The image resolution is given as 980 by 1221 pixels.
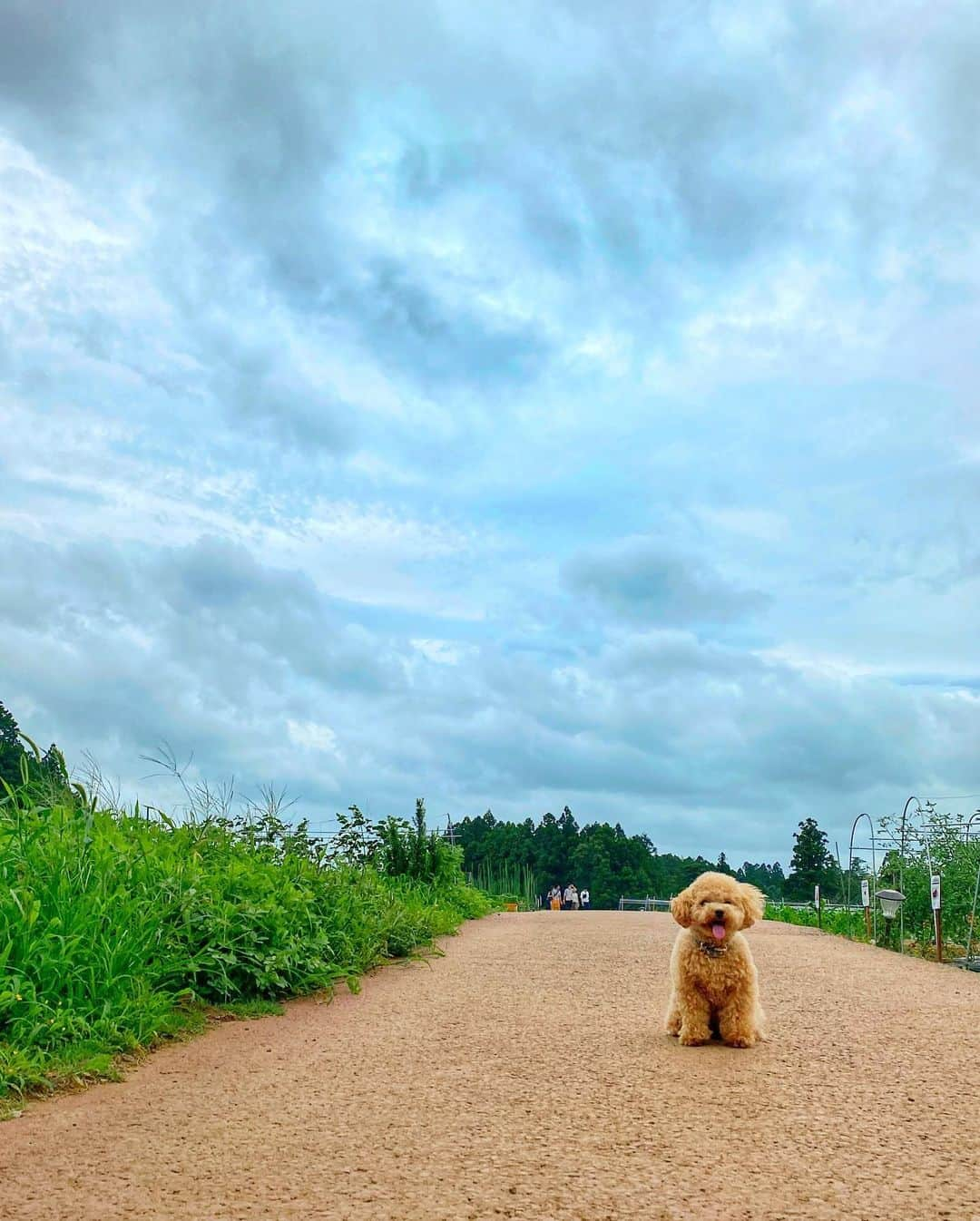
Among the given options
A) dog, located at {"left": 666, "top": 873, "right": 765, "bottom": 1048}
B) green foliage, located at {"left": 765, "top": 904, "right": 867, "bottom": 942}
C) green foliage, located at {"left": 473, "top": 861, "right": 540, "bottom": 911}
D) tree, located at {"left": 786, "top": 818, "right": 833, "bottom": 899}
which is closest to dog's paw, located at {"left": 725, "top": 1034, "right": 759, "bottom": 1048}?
dog, located at {"left": 666, "top": 873, "right": 765, "bottom": 1048}

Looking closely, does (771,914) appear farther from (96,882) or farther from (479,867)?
(96,882)

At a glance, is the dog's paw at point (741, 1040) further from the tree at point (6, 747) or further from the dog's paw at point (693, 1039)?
the tree at point (6, 747)

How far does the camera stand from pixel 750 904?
18.5ft

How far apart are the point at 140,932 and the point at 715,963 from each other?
3.18 m

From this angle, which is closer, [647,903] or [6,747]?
[6,747]

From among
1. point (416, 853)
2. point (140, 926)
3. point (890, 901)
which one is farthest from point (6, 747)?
point (140, 926)

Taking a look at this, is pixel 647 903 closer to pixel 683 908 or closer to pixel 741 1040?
pixel 741 1040

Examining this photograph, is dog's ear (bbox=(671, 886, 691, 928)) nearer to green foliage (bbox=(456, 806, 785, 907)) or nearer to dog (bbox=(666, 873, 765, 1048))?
dog (bbox=(666, 873, 765, 1048))

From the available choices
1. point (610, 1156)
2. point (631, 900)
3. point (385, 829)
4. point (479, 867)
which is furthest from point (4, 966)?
point (631, 900)

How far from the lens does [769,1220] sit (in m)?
3.24

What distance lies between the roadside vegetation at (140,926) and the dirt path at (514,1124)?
12.0 inches

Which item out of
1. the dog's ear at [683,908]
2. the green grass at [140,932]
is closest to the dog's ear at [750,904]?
the dog's ear at [683,908]

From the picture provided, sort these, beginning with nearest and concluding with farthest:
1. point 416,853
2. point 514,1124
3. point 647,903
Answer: point 514,1124 → point 416,853 → point 647,903

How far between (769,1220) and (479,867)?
3078 centimetres
